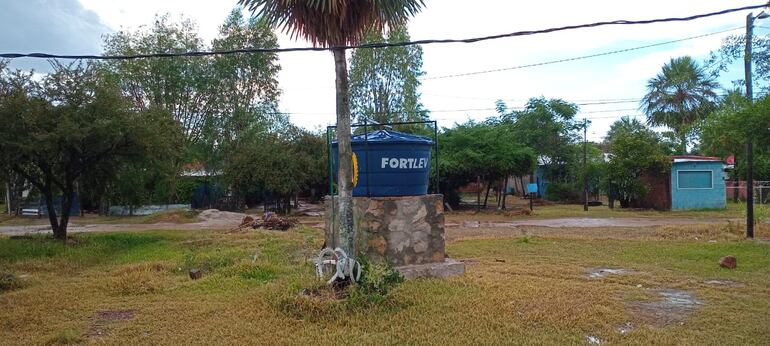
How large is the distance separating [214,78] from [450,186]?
14.0 meters

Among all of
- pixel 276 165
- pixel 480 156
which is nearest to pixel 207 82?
pixel 276 165

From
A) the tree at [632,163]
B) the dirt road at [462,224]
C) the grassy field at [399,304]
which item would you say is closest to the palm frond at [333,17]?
the grassy field at [399,304]

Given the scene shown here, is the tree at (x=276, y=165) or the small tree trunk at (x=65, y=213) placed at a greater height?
the tree at (x=276, y=165)

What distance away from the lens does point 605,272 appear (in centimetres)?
952

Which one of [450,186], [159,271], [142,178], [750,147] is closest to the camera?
[159,271]

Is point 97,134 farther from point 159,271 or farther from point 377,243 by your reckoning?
point 377,243

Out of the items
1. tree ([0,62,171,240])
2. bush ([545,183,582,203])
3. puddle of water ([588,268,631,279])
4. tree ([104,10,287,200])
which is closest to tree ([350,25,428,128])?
tree ([104,10,287,200])

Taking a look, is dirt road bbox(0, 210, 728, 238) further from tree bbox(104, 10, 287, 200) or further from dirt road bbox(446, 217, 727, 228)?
tree bbox(104, 10, 287, 200)

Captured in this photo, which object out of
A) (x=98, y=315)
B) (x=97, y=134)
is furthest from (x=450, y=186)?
(x=98, y=315)

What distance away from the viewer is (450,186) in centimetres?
3197

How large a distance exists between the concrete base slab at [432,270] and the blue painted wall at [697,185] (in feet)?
80.9

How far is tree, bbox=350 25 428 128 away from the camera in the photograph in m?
35.9

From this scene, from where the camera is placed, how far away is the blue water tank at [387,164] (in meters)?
8.32

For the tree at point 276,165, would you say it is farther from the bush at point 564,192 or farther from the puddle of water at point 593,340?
the puddle of water at point 593,340
